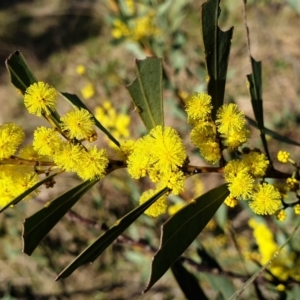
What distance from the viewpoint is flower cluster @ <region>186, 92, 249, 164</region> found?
0.81 metres

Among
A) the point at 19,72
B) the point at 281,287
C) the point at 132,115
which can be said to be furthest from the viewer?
the point at 132,115

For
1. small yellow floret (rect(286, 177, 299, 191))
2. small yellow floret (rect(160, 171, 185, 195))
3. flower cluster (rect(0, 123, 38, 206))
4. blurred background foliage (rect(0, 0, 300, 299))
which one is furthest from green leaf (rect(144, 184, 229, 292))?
blurred background foliage (rect(0, 0, 300, 299))

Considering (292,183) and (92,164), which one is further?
(292,183)

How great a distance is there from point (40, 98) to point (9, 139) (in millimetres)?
89

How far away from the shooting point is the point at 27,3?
5.64 meters

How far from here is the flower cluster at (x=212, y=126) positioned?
0.81 meters

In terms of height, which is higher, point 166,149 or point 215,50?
point 215,50

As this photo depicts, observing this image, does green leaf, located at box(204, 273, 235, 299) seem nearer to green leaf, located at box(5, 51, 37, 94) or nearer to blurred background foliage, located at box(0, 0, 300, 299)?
blurred background foliage, located at box(0, 0, 300, 299)

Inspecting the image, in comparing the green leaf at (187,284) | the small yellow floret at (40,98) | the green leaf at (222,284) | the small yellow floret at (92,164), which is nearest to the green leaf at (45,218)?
the small yellow floret at (92,164)

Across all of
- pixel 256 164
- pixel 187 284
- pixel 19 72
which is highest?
pixel 19 72

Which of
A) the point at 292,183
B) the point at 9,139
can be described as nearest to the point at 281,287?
the point at 292,183

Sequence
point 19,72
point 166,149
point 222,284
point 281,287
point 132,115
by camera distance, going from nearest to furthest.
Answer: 1. point 166,149
2. point 19,72
3. point 281,287
4. point 222,284
5. point 132,115

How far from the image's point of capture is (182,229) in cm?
79

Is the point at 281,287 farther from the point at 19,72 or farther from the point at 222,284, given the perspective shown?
the point at 19,72
